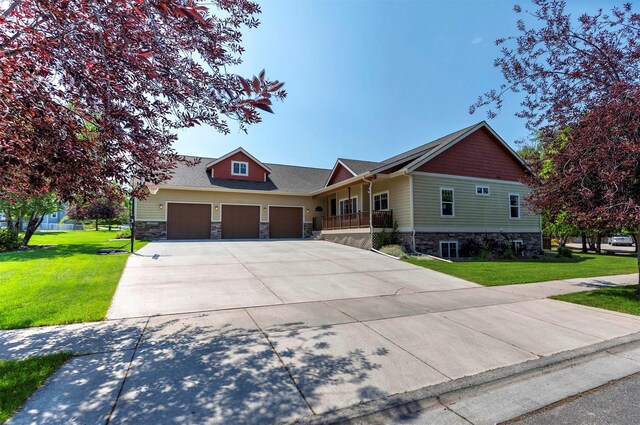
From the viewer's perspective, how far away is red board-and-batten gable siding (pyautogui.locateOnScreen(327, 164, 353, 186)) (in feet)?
64.2

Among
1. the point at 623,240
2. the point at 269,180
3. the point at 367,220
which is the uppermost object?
the point at 269,180

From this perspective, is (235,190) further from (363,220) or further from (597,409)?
(597,409)

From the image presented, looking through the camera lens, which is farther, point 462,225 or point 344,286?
point 462,225

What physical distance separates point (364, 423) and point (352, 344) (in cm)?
158

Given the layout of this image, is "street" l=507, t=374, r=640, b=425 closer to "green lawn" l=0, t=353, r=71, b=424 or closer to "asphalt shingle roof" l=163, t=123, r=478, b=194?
"green lawn" l=0, t=353, r=71, b=424

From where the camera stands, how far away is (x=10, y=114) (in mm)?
3355

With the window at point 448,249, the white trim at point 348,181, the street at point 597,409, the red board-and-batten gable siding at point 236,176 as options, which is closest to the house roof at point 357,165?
the white trim at point 348,181

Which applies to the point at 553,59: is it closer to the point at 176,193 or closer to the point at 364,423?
the point at 364,423

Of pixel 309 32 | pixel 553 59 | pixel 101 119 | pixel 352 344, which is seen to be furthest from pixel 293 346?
pixel 553 59

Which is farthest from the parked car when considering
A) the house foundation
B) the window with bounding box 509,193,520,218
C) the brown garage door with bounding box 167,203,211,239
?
the brown garage door with bounding box 167,203,211,239

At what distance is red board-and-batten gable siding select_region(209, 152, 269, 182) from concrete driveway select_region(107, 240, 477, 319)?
9.92 meters

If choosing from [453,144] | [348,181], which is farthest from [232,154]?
[453,144]

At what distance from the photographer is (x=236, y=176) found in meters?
22.3

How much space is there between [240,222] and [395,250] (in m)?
11.3
